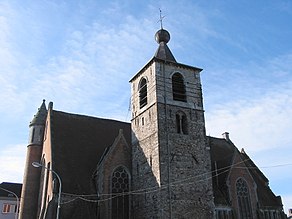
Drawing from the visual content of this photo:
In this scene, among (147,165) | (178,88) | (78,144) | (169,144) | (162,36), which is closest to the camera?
(169,144)

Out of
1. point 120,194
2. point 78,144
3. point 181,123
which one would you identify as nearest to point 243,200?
point 181,123

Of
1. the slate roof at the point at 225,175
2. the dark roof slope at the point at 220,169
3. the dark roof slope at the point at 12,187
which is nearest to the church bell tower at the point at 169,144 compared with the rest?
the dark roof slope at the point at 220,169

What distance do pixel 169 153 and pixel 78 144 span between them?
7.99m

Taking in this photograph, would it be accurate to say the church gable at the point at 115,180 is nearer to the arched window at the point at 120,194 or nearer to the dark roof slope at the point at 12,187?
the arched window at the point at 120,194

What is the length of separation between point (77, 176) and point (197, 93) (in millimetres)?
11136

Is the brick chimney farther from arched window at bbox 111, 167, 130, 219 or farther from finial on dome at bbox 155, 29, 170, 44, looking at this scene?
arched window at bbox 111, 167, 130, 219

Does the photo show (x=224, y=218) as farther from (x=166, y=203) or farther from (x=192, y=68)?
(x=192, y=68)

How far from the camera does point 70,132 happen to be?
2861 cm

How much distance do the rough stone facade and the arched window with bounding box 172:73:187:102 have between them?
0.31m

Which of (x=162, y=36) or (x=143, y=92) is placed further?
(x=162, y=36)

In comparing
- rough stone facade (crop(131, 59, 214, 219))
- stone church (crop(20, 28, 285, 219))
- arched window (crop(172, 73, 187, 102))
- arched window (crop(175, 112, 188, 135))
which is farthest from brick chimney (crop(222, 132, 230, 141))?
arched window (crop(175, 112, 188, 135))

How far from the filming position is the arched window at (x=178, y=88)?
88.6 ft

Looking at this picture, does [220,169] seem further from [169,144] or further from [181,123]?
[169,144]

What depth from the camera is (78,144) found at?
27.9 metres
